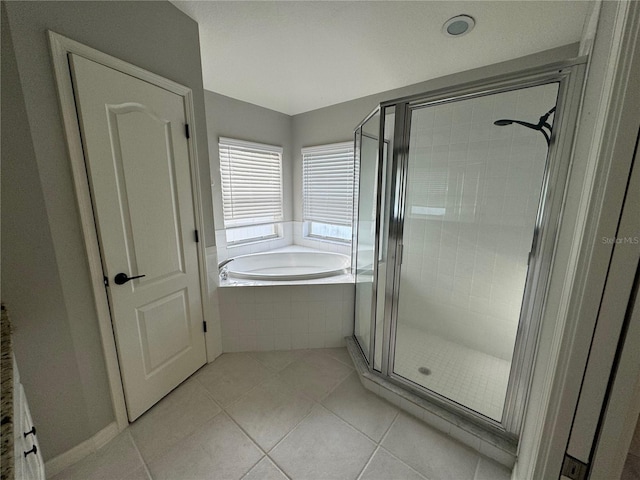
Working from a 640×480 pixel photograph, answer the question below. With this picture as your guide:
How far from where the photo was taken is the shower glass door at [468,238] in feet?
6.15

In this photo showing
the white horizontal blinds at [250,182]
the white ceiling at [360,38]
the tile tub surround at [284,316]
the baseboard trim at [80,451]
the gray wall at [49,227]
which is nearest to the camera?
the gray wall at [49,227]

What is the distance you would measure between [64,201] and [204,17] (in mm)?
1379

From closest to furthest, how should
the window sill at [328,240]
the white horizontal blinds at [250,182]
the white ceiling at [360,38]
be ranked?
the white ceiling at [360,38]
the white horizontal blinds at [250,182]
the window sill at [328,240]

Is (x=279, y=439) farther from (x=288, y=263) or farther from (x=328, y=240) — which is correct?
(x=328, y=240)

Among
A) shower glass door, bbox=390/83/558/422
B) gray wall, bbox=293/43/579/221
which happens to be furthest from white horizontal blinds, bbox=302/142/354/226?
shower glass door, bbox=390/83/558/422

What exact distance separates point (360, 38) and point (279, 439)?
2.62m

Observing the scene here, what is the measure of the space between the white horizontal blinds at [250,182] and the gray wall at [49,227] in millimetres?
1485

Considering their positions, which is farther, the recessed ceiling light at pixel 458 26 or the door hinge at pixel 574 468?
the recessed ceiling light at pixel 458 26

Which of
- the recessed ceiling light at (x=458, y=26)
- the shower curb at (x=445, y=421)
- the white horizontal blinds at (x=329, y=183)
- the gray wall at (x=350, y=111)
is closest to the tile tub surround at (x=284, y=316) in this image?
the shower curb at (x=445, y=421)

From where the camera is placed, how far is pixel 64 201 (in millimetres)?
1158

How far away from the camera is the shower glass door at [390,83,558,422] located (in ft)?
6.15

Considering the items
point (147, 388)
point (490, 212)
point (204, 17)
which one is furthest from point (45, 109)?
point (490, 212)

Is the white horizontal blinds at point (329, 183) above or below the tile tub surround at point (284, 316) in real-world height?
above

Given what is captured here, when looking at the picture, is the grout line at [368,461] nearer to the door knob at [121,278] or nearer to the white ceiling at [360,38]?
the door knob at [121,278]
